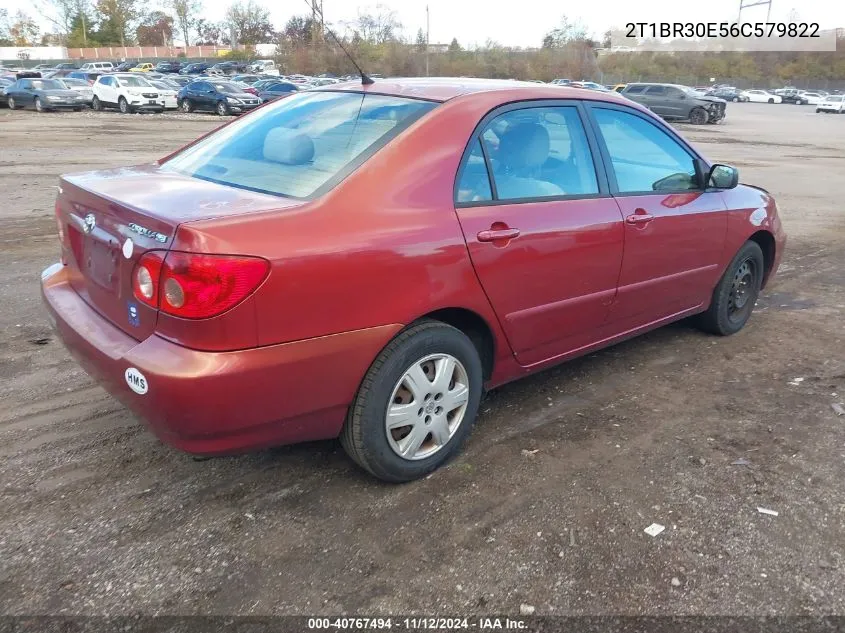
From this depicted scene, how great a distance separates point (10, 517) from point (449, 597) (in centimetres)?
174

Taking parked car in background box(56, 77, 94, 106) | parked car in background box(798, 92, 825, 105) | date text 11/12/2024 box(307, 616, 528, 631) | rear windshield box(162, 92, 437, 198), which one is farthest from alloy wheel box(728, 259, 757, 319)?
parked car in background box(798, 92, 825, 105)

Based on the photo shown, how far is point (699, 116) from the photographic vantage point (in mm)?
31297

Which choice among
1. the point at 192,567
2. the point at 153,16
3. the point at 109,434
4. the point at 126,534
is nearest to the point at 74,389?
the point at 109,434

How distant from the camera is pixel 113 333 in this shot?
109 inches

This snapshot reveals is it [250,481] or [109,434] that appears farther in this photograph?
[109,434]

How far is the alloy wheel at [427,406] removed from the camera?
9.68ft

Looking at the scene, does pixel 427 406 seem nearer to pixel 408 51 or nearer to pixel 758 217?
pixel 758 217

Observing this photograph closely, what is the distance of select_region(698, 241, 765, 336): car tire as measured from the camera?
4793mm

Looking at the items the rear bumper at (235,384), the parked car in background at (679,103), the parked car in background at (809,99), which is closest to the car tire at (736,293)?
the rear bumper at (235,384)

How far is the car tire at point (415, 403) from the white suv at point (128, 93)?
30274mm

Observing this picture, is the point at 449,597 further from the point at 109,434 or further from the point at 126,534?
the point at 109,434

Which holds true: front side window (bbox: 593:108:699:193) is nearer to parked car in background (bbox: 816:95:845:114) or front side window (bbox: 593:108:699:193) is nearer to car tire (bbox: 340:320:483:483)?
car tire (bbox: 340:320:483:483)

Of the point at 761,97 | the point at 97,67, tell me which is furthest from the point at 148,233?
the point at 761,97

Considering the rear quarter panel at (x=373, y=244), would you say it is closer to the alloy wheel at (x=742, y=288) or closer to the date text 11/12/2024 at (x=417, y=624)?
the date text 11/12/2024 at (x=417, y=624)
